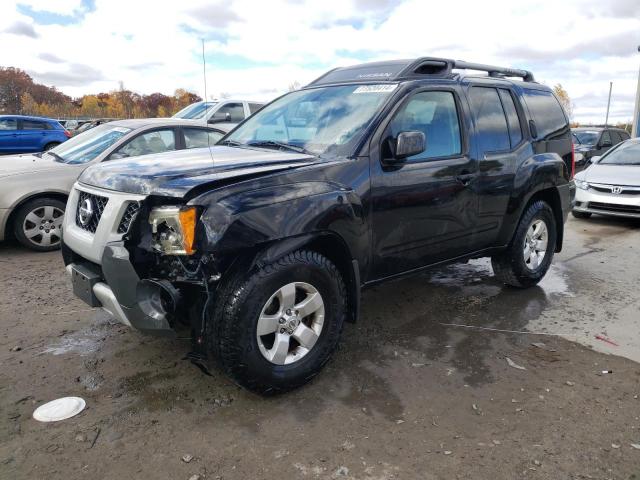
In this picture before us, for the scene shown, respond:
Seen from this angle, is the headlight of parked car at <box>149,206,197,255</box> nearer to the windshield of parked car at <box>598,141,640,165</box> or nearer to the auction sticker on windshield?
the auction sticker on windshield

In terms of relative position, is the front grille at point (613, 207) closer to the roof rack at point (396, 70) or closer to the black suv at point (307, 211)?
the black suv at point (307, 211)

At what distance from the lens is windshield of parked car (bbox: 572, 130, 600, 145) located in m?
14.9

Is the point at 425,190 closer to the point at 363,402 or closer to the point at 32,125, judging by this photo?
the point at 363,402

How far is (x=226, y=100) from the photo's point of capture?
11867 mm

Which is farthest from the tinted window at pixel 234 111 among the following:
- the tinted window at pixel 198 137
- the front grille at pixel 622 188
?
the front grille at pixel 622 188

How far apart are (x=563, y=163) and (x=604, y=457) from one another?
3308 mm

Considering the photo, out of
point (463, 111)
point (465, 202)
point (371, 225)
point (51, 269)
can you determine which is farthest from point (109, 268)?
point (51, 269)

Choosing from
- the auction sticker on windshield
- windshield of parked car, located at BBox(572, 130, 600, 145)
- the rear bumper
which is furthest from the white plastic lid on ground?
windshield of parked car, located at BBox(572, 130, 600, 145)

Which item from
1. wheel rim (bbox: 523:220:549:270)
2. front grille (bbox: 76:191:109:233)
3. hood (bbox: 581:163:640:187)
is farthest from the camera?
hood (bbox: 581:163:640:187)

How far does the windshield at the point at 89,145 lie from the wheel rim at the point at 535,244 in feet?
16.0

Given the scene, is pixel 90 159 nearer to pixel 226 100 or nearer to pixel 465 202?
pixel 465 202

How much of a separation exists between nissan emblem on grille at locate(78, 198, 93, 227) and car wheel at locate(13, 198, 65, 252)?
10.5 feet

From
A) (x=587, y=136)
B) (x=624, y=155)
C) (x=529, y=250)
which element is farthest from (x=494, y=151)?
(x=587, y=136)

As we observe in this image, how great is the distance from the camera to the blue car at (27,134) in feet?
49.0
